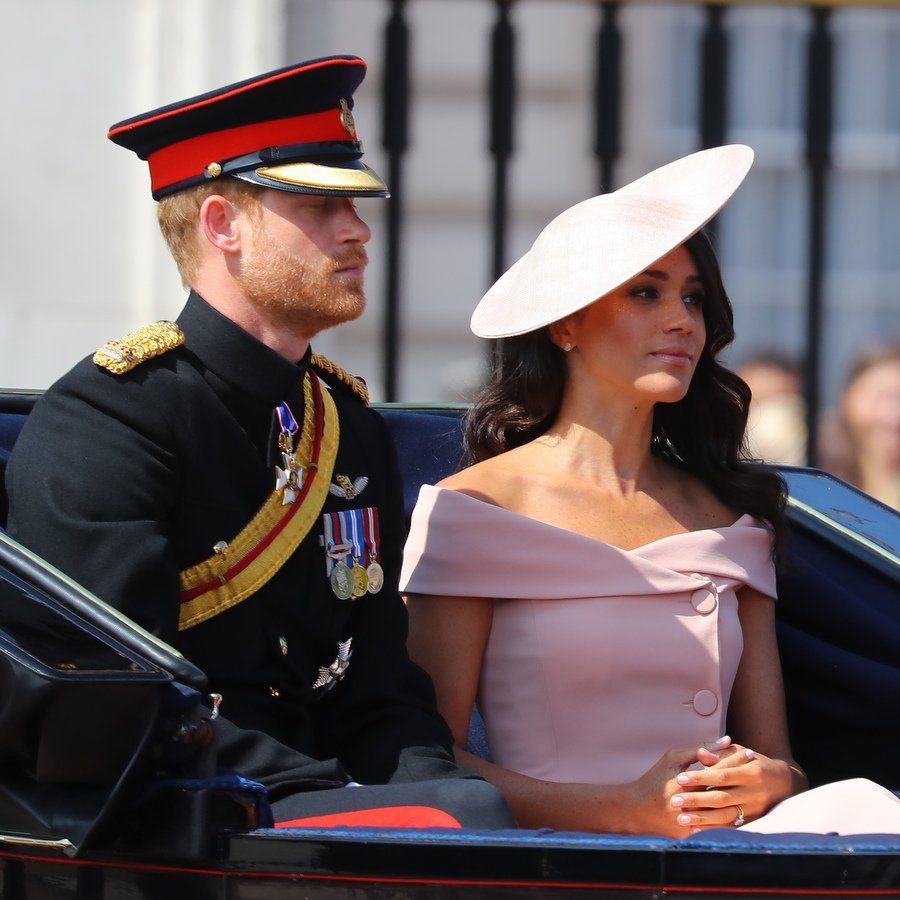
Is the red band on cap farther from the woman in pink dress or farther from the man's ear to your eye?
the woman in pink dress

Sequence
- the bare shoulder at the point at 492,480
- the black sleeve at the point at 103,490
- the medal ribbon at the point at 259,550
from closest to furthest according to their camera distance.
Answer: the black sleeve at the point at 103,490 → the medal ribbon at the point at 259,550 → the bare shoulder at the point at 492,480

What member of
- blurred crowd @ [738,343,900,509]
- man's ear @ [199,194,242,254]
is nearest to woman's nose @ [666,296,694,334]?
man's ear @ [199,194,242,254]

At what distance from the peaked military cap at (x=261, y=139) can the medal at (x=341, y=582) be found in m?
0.46

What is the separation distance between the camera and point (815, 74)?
14.0ft

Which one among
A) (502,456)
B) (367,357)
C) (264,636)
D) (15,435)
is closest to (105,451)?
(264,636)

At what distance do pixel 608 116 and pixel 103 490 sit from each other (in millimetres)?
2218

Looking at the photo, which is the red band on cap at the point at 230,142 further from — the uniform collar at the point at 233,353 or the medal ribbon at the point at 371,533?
the medal ribbon at the point at 371,533

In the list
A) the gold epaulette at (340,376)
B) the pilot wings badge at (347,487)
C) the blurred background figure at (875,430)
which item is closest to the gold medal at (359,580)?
the pilot wings badge at (347,487)

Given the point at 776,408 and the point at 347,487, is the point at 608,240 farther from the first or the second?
the point at 776,408

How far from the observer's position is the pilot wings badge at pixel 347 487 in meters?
2.57

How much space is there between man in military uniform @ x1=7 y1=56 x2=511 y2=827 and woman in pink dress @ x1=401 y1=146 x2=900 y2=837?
19cm

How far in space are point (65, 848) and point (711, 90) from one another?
2.75 m

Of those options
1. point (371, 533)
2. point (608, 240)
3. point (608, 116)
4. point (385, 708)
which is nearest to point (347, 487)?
point (371, 533)

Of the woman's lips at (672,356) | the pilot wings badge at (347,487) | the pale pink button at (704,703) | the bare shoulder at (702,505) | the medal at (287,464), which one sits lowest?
the pale pink button at (704,703)
